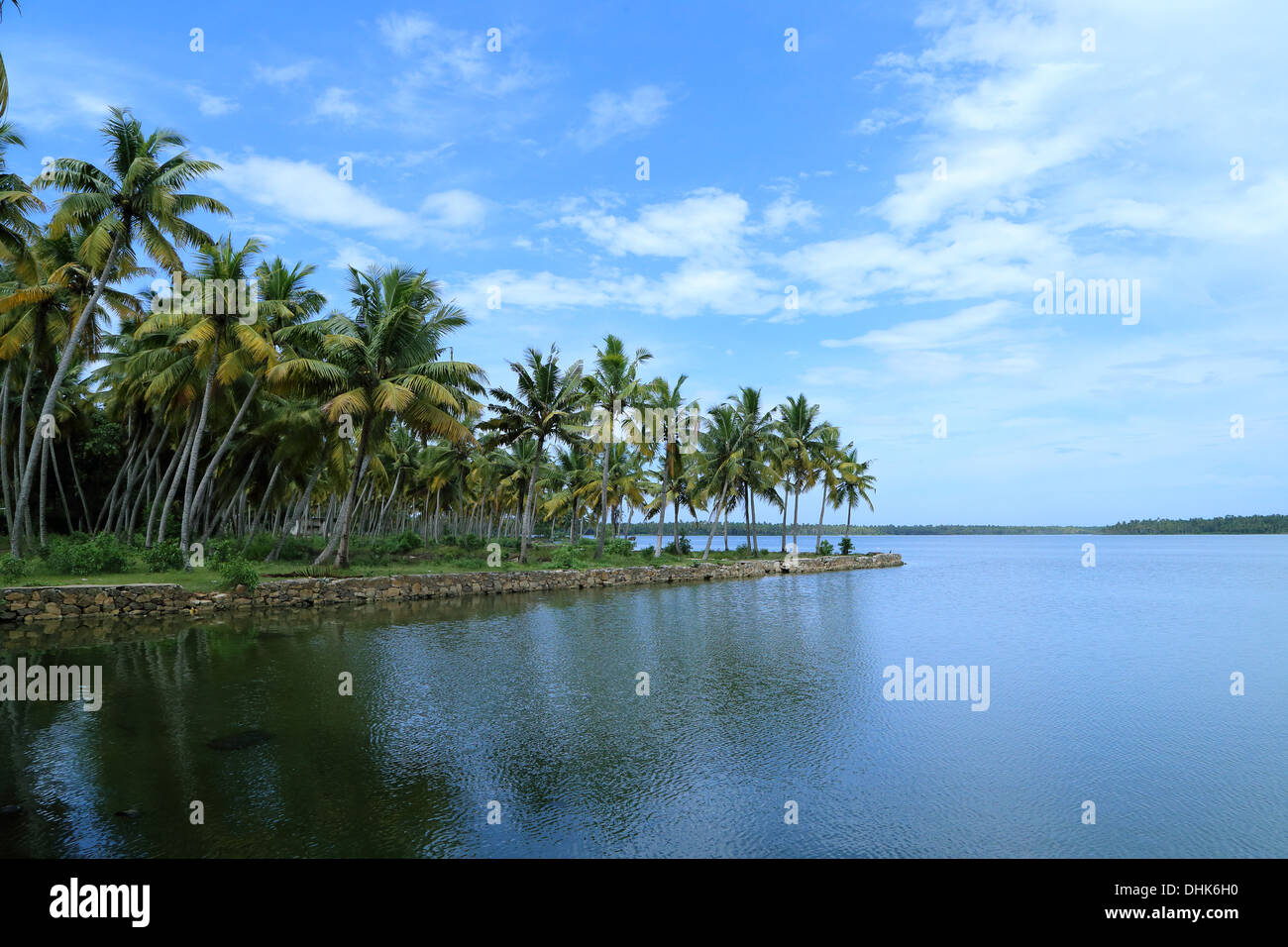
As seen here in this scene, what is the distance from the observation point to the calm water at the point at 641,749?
6152 mm

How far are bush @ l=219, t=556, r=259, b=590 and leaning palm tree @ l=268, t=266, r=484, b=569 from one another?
12.6 ft

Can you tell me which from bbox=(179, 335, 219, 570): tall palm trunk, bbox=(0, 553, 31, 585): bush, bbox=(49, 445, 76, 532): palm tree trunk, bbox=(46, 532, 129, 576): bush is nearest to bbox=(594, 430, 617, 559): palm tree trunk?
bbox=(179, 335, 219, 570): tall palm trunk

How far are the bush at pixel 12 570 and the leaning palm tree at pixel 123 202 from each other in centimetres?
242

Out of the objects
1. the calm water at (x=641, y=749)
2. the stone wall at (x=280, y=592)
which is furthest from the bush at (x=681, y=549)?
the calm water at (x=641, y=749)

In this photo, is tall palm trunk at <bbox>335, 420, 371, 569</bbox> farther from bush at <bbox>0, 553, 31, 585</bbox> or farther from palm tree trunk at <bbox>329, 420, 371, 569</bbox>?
bush at <bbox>0, 553, 31, 585</bbox>

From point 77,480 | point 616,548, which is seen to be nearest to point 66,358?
point 77,480

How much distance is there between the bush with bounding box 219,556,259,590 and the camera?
20781 millimetres

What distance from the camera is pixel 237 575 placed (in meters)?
20.8

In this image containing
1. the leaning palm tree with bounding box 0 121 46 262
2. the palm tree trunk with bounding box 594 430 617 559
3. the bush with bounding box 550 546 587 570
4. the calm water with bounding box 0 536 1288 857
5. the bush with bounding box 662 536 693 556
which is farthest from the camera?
the bush with bounding box 662 536 693 556

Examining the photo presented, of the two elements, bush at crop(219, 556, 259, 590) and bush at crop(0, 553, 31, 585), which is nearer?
bush at crop(0, 553, 31, 585)

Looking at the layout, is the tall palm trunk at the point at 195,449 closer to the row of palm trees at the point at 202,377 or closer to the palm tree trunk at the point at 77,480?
the row of palm trees at the point at 202,377

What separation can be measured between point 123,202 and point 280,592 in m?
13.2
